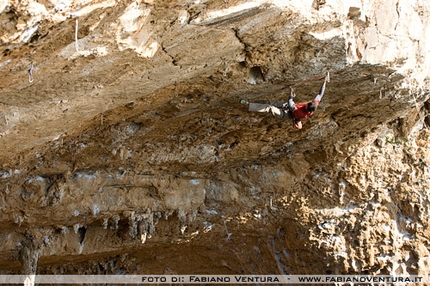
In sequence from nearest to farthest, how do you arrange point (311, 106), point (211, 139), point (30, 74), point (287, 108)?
point (30, 74)
point (311, 106)
point (287, 108)
point (211, 139)

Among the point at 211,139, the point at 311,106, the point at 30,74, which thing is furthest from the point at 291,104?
the point at 30,74

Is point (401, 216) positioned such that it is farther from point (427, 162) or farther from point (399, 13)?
point (399, 13)

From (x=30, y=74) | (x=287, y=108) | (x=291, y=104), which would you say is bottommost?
(x=287, y=108)

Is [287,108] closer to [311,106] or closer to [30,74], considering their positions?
[311,106]

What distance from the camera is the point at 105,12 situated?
406cm

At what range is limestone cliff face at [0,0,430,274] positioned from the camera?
4648 millimetres

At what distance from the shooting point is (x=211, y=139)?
24.8ft

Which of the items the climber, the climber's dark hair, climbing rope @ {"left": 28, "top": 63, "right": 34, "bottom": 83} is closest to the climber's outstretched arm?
the climber

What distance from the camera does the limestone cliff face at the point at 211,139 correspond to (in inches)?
183

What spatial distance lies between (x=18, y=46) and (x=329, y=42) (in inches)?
119

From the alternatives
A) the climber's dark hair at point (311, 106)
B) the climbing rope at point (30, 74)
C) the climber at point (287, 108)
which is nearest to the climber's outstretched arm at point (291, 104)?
the climber at point (287, 108)

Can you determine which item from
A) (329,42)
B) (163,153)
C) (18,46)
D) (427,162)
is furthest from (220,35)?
(427,162)

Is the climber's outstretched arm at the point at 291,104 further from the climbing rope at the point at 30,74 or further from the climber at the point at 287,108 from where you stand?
the climbing rope at the point at 30,74

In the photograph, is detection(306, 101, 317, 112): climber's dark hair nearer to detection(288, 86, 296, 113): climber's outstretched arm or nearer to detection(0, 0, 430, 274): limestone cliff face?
detection(288, 86, 296, 113): climber's outstretched arm
